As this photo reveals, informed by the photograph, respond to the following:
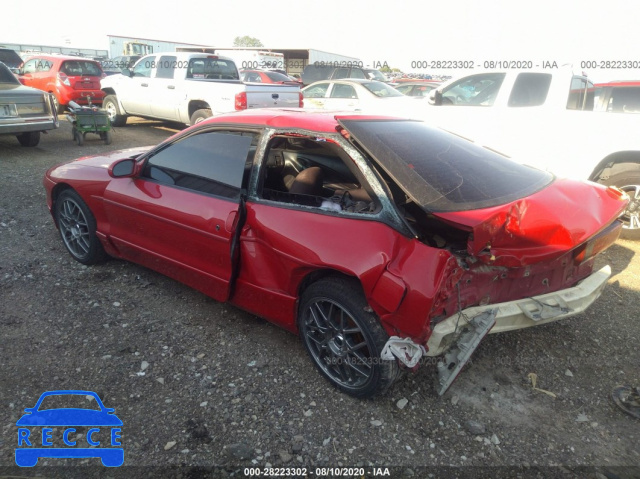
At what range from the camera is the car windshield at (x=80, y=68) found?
12.1 m

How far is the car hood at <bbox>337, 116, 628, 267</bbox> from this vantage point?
2.32m

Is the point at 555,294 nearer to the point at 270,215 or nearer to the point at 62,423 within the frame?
the point at 270,215

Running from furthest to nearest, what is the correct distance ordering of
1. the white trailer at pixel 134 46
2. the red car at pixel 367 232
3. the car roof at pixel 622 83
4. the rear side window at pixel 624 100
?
the white trailer at pixel 134 46 → the car roof at pixel 622 83 → the rear side window at pixel 624 100 → the red car at pixel 367 232

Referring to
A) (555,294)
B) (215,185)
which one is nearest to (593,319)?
(555,294)

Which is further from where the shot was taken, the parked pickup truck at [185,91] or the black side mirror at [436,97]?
the parked pickup truck at [185,91]

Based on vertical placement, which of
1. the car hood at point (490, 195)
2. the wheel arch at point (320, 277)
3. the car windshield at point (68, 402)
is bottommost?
the car windshield at point (68, 402)

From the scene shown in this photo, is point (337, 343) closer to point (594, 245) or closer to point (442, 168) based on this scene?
point (442, 168)

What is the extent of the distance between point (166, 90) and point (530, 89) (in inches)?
304

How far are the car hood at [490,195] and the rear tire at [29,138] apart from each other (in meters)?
8.86

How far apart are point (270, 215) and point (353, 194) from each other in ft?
1.81

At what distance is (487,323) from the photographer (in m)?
2.38

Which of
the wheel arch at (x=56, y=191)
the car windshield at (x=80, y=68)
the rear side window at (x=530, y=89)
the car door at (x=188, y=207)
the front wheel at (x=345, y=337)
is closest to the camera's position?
the front wheel at (x=345, y=337)

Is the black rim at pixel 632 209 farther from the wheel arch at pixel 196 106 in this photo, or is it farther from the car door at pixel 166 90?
the car door at pixel 166 90

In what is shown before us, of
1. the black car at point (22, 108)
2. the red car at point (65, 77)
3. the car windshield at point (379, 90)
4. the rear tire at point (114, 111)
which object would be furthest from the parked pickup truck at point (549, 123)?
the red car at point (65, 77)
